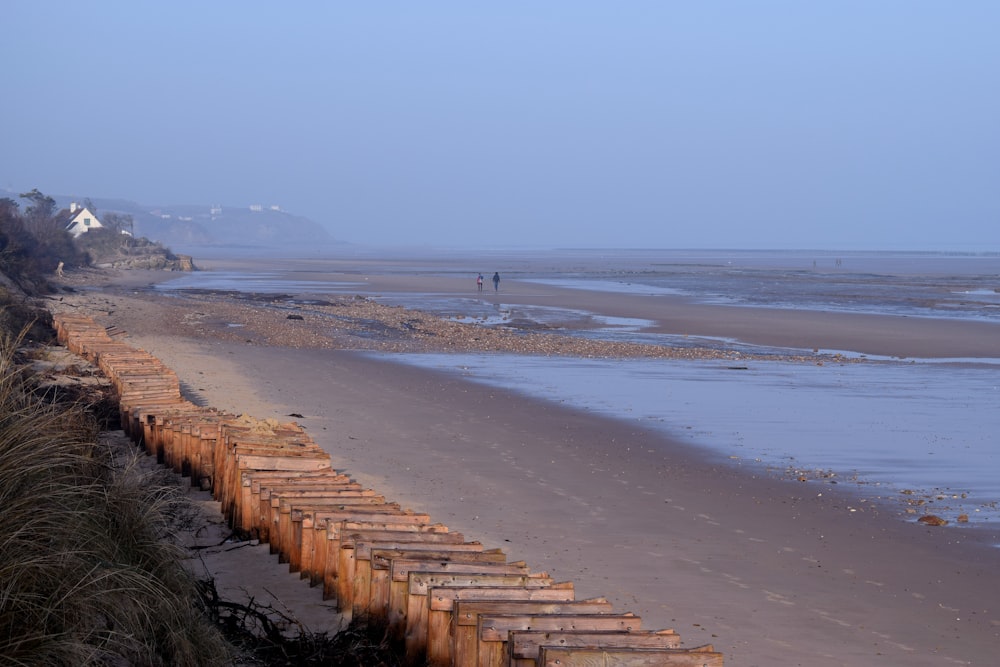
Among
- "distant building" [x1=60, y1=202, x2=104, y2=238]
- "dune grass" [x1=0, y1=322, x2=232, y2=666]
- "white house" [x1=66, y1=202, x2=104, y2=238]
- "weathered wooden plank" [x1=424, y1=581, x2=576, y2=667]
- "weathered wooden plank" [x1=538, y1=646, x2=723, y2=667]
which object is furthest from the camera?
"white house" [x1=66, y1=202, x2=104, y2=238]

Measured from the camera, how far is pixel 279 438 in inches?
362

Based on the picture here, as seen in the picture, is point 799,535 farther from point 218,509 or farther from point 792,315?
point 792,315

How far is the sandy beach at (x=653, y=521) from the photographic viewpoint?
662cm

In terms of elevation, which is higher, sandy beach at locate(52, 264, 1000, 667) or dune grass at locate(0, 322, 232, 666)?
dune grass at locate(0, 322, 232, 666)

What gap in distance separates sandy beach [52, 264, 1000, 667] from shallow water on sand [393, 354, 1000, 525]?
758mm

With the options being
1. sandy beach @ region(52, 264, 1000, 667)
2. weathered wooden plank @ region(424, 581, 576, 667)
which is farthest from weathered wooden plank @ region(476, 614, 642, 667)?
sandy beach @ region(52, 264, 1000, 667)

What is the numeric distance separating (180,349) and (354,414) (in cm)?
815

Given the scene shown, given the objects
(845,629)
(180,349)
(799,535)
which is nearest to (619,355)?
(180,349)

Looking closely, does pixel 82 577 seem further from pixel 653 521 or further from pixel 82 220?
pixel 82 220

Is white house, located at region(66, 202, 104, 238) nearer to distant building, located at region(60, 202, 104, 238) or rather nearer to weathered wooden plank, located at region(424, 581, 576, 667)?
distant building, located at region(60, 202, 104, 238)

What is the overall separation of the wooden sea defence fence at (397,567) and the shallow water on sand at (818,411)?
5.42 meters

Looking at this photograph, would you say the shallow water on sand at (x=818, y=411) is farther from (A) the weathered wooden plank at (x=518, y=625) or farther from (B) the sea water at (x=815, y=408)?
(A) the weathered wooden plank at (x=518, y=625)

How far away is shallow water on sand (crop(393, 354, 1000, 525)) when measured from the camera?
11469mm

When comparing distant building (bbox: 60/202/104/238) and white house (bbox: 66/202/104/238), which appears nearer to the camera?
distant building (bbox: 60/202/104/238)
